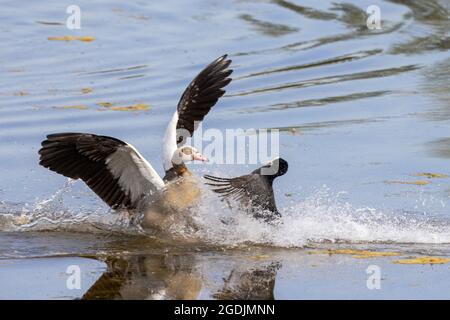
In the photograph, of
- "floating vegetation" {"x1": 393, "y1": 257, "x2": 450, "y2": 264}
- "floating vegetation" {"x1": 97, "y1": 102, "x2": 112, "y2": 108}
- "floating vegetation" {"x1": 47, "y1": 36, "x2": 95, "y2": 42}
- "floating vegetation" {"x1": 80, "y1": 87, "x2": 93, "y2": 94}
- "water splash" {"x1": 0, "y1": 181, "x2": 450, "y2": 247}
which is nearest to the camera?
"floating vegetation" {"x1": 393, "y1": 257, "x2": 450, "y2": 264}

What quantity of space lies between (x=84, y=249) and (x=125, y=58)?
7.90m

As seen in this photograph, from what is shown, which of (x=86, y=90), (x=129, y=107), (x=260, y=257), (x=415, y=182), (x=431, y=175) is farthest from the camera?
(x=86, y=90)

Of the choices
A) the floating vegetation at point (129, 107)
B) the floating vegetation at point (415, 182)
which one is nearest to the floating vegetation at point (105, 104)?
the floating vegetation at point (129, 107)

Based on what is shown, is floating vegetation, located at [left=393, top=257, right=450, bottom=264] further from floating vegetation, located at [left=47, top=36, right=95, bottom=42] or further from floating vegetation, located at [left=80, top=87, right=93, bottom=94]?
floating vegetation, located at [left=47, top=36, right=95, bottom=42]

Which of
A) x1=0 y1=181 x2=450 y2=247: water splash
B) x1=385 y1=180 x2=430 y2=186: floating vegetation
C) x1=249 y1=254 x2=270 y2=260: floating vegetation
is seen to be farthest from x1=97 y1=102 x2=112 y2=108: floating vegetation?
x1=249 y1=254 x2=270 y2=260: floating vegetation

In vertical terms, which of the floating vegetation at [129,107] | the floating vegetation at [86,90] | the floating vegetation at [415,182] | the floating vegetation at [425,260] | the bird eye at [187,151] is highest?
the bird eye at [187,151]

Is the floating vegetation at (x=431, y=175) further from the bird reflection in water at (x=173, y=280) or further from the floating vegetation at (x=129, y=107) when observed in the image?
the floating vegetation at (x=129, y=107)

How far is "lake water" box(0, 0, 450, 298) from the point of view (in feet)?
31.6

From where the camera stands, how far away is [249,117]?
13781 millimetres

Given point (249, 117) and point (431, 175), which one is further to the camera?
point (249, 117)

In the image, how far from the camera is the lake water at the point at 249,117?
9625mm

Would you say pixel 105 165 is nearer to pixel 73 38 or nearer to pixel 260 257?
pixel 260 257

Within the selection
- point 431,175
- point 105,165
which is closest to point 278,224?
point 105,165
